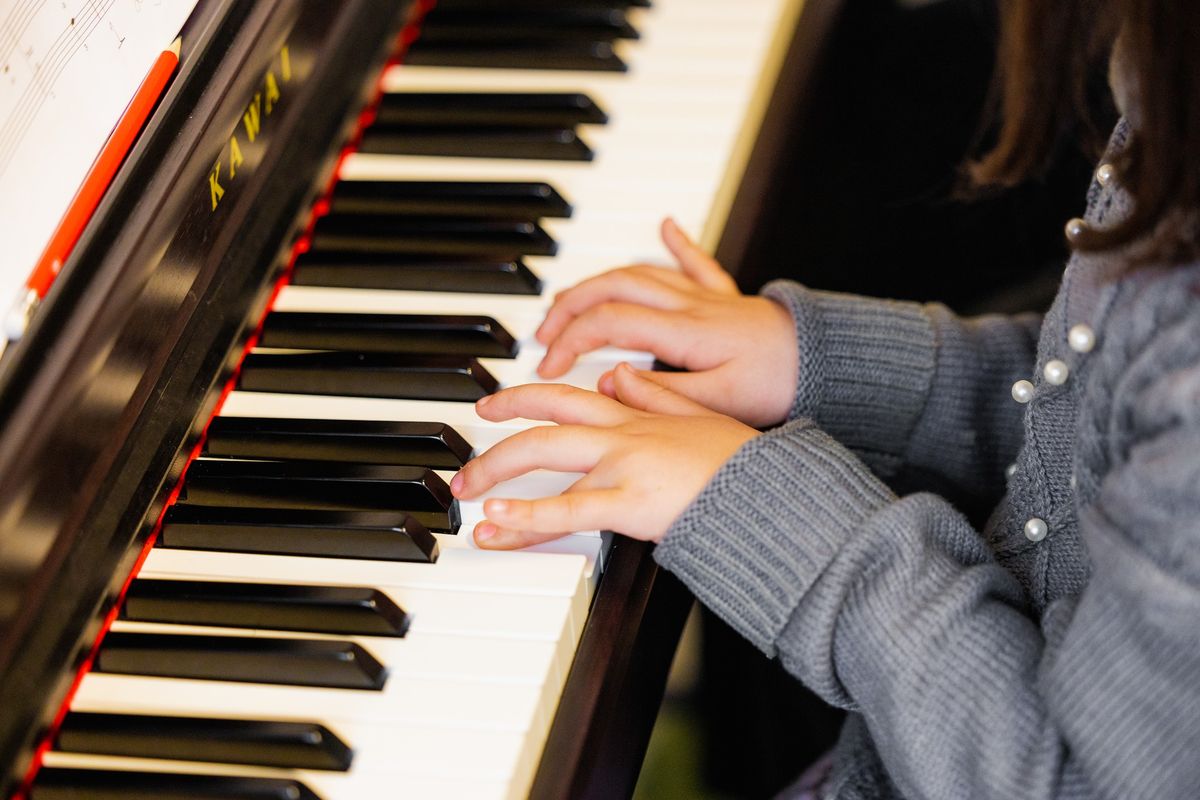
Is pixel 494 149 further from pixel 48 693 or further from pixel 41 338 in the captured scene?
pixel 48 693

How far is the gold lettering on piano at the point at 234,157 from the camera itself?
101cm

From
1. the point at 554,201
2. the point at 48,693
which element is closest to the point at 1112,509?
the point at 554,201

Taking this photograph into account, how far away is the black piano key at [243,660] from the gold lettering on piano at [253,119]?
33 centimetres

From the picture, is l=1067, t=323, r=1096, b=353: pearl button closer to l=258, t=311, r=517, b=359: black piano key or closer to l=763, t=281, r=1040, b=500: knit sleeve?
l=763, t=281, r=1040, b=500: knit sleeve

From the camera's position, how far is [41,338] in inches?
32.7

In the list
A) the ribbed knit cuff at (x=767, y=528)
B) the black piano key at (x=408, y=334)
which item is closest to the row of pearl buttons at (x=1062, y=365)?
the ribbed knit cuff at (x=767, y=528)

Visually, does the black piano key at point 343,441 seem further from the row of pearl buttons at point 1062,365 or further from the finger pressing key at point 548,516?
the row of pearl buttons at point 1062,365

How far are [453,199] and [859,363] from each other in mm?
390

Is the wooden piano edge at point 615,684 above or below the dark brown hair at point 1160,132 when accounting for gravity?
below

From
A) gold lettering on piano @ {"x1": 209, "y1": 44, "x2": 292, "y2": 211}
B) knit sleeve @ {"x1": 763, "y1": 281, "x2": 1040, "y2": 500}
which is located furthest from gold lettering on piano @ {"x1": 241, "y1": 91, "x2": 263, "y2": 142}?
knit sleeve @ {"x1": 763, "y1": 281, "x2": 1040, "y2": 500}

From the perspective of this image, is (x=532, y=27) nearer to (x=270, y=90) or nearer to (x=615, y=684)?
(x=270, y=90)

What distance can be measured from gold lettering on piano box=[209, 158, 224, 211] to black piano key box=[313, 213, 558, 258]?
0.51ft

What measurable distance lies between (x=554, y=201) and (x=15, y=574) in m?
0.57

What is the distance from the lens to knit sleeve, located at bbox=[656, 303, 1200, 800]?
0.77m
